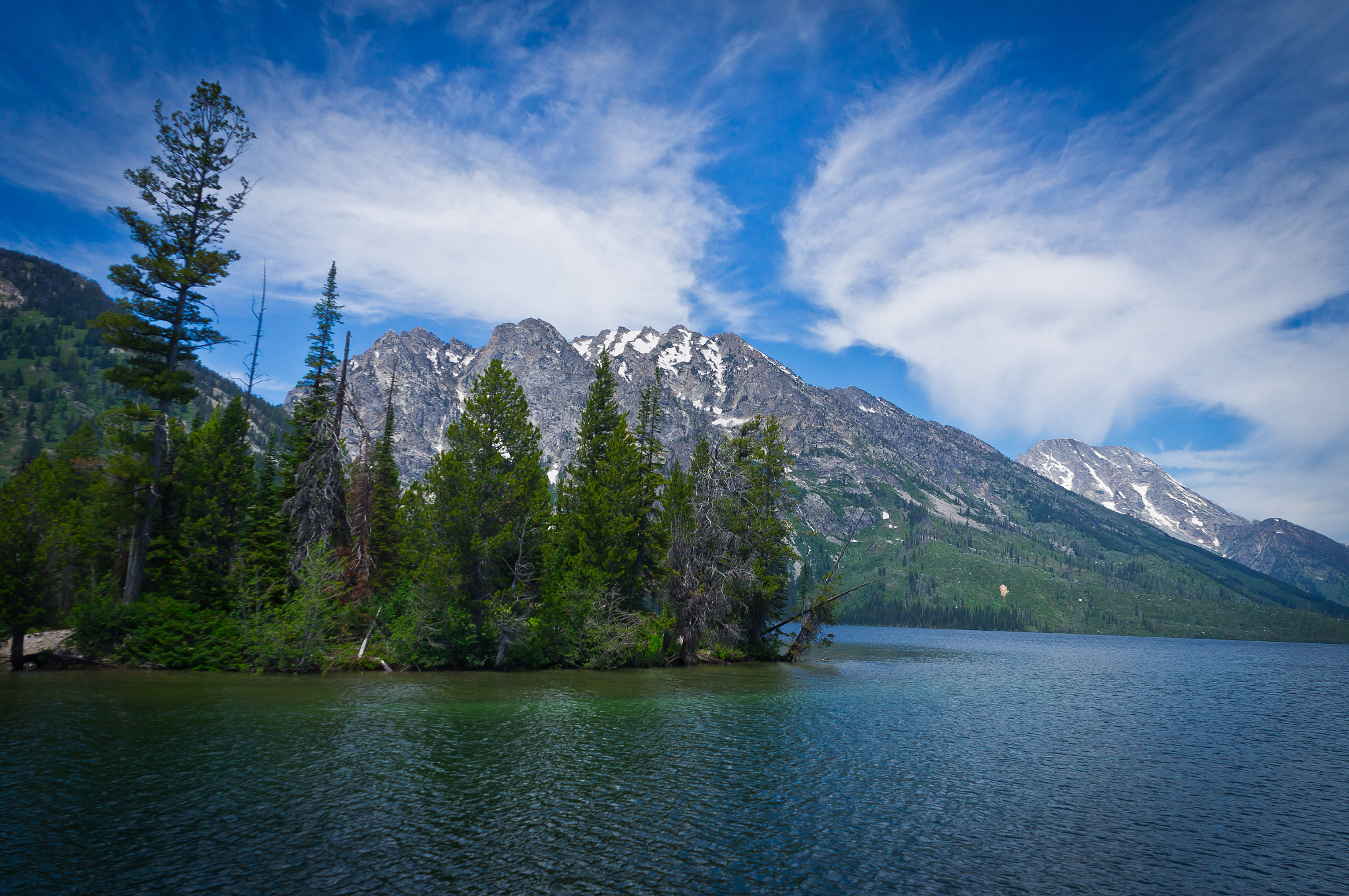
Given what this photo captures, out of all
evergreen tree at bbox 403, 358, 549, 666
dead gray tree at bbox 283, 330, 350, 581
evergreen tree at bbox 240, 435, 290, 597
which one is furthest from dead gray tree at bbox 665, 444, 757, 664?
evergreen tree at bbox 240, 435, 290, 597

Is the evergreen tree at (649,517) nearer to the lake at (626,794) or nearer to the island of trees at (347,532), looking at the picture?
the island of trees at (347,532)

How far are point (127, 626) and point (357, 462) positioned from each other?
68.9 feet

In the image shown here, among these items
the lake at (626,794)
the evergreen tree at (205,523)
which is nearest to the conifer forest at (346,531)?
the evergreen tree at (205,523)

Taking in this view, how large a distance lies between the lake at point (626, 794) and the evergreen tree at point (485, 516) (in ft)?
35.9

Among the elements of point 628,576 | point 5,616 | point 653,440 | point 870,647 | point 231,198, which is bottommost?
point 870,647

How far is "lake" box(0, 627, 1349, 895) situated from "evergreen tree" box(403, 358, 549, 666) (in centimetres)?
1094

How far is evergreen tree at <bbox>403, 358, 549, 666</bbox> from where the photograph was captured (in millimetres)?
52438

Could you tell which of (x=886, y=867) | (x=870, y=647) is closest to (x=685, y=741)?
(x=886, y=867)

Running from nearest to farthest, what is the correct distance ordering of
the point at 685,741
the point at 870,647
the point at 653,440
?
the point at 685,741 → the point at 653,440 → the point at 870,647

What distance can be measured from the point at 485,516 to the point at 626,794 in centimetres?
3538

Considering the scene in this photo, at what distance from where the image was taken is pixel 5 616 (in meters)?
37.9

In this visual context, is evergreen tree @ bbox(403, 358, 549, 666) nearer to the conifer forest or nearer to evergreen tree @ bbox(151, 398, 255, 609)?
the conifer forest

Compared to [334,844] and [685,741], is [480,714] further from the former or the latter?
[334,844]

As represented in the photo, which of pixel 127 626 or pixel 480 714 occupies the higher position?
pixel 127 626
